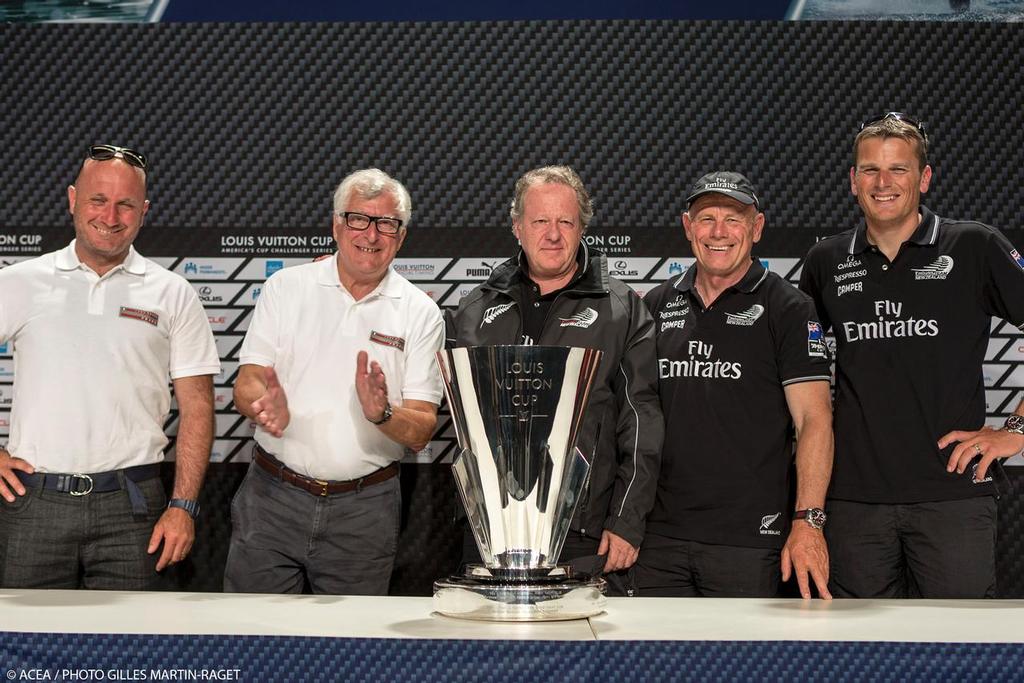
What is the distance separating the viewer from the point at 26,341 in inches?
110

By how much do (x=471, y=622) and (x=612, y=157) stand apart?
88.1 inches

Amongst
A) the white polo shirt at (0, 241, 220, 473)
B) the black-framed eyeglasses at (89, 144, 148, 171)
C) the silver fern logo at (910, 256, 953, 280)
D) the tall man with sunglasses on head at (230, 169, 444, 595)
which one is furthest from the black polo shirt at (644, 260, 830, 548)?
the black-framed eyeglasses at (89, 144, 148, 171)

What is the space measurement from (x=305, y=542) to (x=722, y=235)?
1.42 meters

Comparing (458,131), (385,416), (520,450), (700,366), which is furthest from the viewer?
(458,131)

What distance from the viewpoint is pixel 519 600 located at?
59.6 inches

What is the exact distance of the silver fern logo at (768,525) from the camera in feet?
8.57

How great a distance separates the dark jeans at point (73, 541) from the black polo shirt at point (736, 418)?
1.46 m

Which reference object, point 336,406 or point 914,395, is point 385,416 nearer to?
point 336,406

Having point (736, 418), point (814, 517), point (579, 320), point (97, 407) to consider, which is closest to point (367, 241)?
point (579, 320)

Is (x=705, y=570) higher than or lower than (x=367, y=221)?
lower

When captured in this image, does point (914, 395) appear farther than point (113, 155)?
No

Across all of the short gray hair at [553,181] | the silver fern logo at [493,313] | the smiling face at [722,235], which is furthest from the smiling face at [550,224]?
the smiling face at [722,235]

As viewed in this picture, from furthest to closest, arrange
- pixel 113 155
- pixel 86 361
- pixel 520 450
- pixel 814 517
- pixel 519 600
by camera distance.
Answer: pixel 113 155 → pixel 86 361 → pixel 814 517 → pixel 520 450 → pixel 519 600

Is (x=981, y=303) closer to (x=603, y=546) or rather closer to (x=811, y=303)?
(x=811, y=303)
